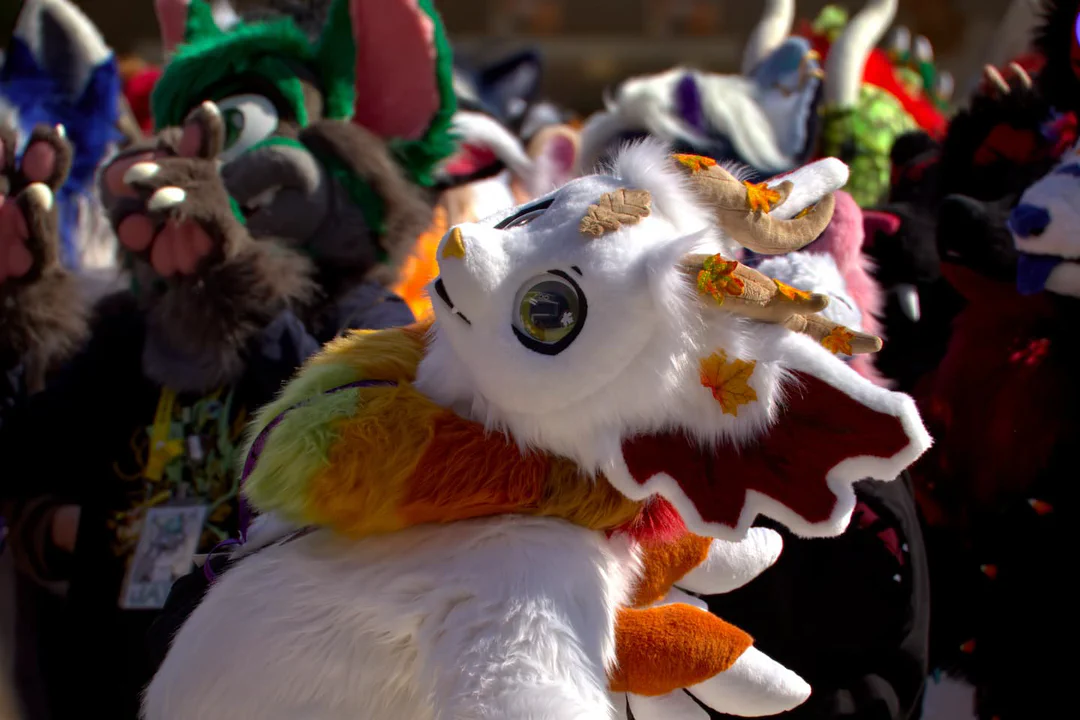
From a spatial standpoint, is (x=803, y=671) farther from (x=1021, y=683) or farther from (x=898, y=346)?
(x=898, y=346)

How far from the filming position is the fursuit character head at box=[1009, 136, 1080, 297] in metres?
1.37

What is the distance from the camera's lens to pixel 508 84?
10.4 feet

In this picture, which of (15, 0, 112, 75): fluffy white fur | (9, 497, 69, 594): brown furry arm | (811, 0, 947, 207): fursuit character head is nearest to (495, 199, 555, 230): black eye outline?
(9, 497, 69, 594): brown furry arm

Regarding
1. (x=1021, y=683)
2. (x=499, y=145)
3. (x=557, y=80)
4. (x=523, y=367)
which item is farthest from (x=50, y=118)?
(x=557, y=80)

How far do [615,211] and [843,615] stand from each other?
0.66 m

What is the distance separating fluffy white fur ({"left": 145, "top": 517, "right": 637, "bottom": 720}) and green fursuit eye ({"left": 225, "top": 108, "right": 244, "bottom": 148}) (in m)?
0.89

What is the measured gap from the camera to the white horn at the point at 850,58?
2.58 meters

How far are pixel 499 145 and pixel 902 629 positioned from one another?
1320 millimetres

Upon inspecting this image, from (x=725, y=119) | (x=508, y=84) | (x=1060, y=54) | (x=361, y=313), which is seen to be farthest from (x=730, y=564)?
(x=508, y=84)

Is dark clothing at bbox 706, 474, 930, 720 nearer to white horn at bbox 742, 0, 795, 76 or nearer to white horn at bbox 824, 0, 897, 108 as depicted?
white horn at bbox 824, 0, 897, 108

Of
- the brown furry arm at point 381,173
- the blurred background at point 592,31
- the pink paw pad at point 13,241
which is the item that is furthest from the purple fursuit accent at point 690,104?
the blurred background at point 592,31

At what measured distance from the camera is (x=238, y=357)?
1.45 m

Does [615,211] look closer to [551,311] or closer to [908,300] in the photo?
[551,311]

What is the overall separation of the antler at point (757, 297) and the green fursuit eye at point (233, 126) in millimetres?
997
